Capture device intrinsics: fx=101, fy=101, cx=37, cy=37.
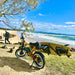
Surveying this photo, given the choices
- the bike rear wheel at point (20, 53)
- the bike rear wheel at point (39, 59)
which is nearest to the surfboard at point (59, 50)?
the bike rear wheel at point (20, 53)

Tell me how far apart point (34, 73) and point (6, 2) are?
5.77 m

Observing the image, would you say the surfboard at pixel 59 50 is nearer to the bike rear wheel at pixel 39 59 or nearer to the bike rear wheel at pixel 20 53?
the bike rear wheel at pixel 20 53

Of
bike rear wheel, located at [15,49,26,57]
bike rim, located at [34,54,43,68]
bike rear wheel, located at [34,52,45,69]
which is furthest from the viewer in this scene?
bike rear wheel, located at [15,49,26,57]

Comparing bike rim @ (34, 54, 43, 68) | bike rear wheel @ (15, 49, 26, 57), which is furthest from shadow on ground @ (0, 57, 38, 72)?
bike rear wheel @ (15, 49, 26, 57)

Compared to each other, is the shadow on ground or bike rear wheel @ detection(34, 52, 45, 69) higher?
bike rear wheel @ detection(34, 52, 45, 69)

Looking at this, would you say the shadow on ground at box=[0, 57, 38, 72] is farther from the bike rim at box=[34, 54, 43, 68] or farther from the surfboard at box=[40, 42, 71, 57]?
the surfboard at box=[40, 42, 71, 57]

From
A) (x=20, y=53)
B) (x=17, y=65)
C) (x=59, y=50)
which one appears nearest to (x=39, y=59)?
(x=17, y=65)

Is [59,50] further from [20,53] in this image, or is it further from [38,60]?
[20,53]

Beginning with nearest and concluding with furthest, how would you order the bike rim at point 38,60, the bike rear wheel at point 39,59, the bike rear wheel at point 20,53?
1. the bike rear wheel at point 39,59
2. the bike rim at point 38,60
3. the bike rear wheel at point 20,53

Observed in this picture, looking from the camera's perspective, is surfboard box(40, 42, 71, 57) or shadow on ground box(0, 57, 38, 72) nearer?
shadow on ground box(0, 57, 38, 72)

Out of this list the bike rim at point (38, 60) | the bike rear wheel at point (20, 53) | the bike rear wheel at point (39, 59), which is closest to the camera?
the bike rear wheel at point (39, 59)

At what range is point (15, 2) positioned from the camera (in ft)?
26.1

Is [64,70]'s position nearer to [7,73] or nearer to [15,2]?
[7,73]

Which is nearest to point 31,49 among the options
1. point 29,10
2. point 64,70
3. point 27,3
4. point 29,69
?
point 29,69
